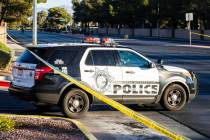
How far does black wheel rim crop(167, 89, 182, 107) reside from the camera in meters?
13.4

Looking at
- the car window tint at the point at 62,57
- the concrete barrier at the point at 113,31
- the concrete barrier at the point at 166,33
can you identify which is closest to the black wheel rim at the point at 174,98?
the car window tint at the point at 62,57

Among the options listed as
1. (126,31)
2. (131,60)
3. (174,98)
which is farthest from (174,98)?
(126,31)

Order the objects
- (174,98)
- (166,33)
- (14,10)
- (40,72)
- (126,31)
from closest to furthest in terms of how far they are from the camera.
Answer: (40,72) → (174,98) → (14,10) → (166,33) → (126,31)

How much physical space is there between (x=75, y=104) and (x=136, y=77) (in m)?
1.65

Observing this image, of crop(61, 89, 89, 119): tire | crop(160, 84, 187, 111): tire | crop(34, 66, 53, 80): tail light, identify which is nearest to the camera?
crop(34, 66, 53, 80): tail light

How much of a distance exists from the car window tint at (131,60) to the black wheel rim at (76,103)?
140 centimetres

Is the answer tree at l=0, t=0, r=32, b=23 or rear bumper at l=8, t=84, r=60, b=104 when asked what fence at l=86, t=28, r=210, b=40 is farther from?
rear bumper at l=8, t=84, r=60, b=104

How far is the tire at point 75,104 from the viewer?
12000 millimetres

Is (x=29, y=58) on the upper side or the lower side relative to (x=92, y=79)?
upper

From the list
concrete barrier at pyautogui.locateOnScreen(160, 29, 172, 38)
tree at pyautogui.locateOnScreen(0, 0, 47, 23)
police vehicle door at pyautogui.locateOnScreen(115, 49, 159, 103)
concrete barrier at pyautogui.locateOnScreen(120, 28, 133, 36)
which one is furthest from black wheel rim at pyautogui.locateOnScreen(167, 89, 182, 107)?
concrete barrier at pyautogui.locateOnScreen(120, 28, 133, 36)

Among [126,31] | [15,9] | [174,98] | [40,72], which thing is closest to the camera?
[40,72]

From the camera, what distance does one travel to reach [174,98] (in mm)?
13398

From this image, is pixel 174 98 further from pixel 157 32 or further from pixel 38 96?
pixel 157 32

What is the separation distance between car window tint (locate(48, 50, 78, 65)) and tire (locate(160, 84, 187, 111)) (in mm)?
2503
